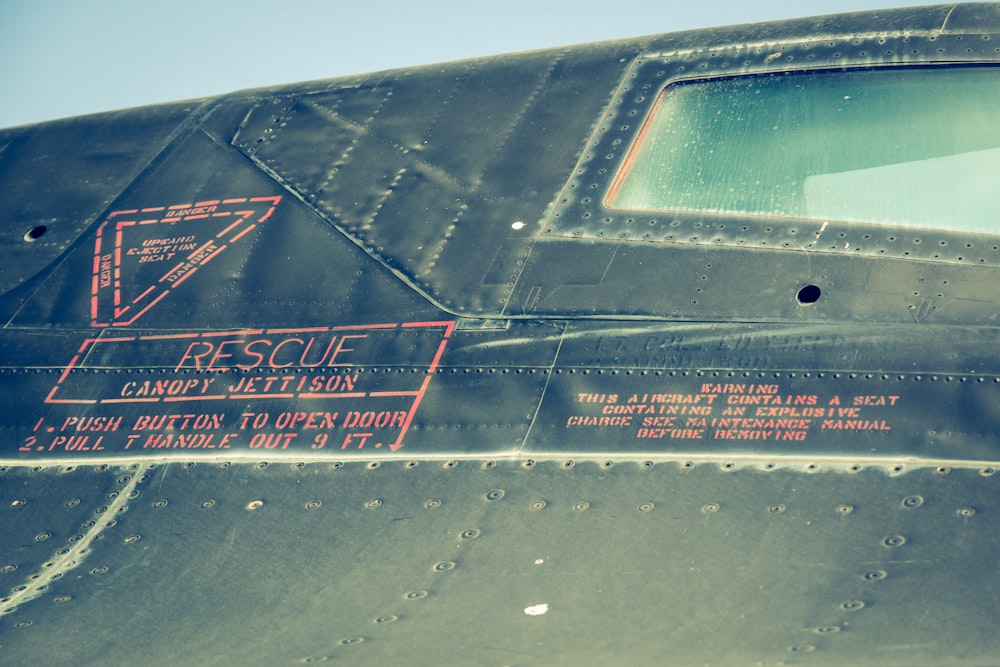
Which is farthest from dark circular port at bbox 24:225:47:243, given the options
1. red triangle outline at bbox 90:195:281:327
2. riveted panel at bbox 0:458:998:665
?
riveted panel at bbox 0:458:998:665

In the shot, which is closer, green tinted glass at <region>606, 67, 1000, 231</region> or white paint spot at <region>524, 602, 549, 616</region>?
white paint spot at <region>524, 602, 549, 616</region>

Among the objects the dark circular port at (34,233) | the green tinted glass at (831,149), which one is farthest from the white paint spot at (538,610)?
the dark circular port at (34,233)

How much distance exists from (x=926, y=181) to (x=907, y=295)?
780 millimetres

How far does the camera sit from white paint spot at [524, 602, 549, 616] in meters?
5.05

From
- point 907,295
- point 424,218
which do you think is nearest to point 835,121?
point 907,295

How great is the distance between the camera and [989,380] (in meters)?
5.19

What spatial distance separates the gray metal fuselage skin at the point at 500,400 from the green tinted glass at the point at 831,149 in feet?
0.41

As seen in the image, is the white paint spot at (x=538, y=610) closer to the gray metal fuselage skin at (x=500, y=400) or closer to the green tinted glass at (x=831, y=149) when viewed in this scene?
the gray metal fuselage skin at (x=500, y=400)

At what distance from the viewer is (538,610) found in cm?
506

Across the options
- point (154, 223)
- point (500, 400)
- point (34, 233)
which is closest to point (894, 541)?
point (500, 400)

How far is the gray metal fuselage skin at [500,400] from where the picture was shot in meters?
4.94

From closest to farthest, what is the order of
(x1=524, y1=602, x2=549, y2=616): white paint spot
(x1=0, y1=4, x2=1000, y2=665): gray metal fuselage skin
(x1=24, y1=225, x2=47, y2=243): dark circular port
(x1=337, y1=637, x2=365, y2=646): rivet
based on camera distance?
(x1=0, y1=4, x2=1000, y2=665): gray metal fuselage skin → (x1=524, y1=602, x2=549, y2=616): white paint spot → (x1=337, y1=637, x2=365, y2=646): rivet → (x1=24, y1=225, x2=47, y2=243): dark circular port

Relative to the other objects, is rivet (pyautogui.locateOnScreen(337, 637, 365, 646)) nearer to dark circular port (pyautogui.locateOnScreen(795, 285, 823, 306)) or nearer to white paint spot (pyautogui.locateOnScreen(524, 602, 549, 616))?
white paint spot (pyautogui.locateOnScreen(524, 602, 549, 616))

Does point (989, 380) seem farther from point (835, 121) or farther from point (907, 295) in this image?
point (835, 121)
